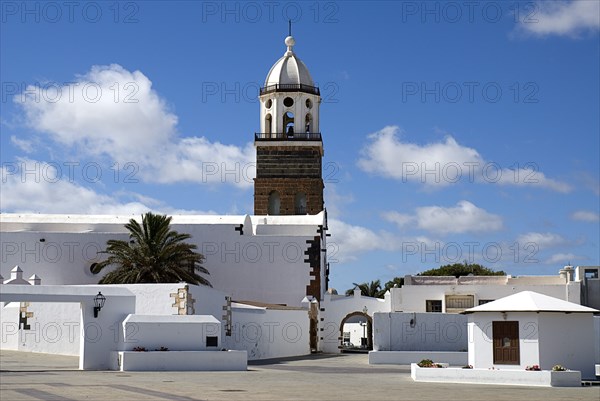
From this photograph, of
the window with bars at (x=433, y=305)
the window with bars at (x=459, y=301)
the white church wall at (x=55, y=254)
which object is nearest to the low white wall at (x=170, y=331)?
the white church wall at (x=55, y=254)

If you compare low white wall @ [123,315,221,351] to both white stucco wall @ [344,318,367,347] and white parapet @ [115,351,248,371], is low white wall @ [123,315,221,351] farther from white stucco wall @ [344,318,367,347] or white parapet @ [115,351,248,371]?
white stucco wall @ [344,318,367,347]

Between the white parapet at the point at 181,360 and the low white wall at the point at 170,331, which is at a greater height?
the low white wall at the point at 170,331

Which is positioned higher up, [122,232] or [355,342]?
[122,232]

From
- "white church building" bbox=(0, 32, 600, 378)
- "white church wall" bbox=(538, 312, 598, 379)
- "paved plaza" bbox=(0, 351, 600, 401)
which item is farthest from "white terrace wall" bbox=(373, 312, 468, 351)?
"white church wall" bbox=(538, 312, 598, 379)

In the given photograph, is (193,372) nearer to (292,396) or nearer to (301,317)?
(292,396)

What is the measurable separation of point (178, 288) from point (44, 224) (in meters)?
17.9

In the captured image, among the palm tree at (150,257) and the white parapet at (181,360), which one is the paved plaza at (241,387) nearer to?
the white parapet at (181,360)

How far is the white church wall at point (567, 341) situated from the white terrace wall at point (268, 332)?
520 inches

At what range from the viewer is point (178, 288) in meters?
29.7

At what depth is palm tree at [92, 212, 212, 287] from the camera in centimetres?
3753

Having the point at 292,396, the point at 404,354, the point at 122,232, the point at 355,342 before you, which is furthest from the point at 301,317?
the point at 355,342

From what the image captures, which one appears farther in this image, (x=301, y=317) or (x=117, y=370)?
(x=301, y=317)

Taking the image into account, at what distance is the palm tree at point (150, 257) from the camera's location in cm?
3753

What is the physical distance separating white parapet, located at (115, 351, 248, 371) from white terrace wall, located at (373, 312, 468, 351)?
9.29 meters
